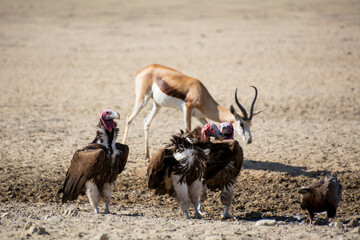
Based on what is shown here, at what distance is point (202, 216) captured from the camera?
735cm

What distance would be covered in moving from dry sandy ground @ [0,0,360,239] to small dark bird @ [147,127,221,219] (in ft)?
1.32

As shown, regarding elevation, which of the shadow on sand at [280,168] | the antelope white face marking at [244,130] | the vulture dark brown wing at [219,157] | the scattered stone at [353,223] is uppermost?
the antelope white face marking at [244,130]

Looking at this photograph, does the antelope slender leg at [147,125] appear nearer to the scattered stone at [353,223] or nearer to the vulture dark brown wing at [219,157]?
the vulture dark brown wing at [219,157]

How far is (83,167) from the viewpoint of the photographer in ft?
21.6

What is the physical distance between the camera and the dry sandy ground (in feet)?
21.6

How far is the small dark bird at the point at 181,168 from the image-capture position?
260 inches

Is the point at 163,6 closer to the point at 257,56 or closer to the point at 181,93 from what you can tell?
the point at 257,56

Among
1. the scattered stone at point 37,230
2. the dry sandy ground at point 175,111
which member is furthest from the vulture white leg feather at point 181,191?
the scattered stone at point 37,230

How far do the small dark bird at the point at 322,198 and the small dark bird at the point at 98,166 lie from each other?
236 centimetres

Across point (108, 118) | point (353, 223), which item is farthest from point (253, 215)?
point (108, 118)

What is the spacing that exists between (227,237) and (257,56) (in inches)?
485

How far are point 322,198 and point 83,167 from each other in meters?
2.97

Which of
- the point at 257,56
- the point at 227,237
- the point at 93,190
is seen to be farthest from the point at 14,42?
the point at 227,237

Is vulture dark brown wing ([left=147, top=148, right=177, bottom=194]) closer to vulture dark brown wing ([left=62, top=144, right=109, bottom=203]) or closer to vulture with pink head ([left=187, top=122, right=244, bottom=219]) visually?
vulture with pink head ([left=187, top=122, right=244, bottom=219])
